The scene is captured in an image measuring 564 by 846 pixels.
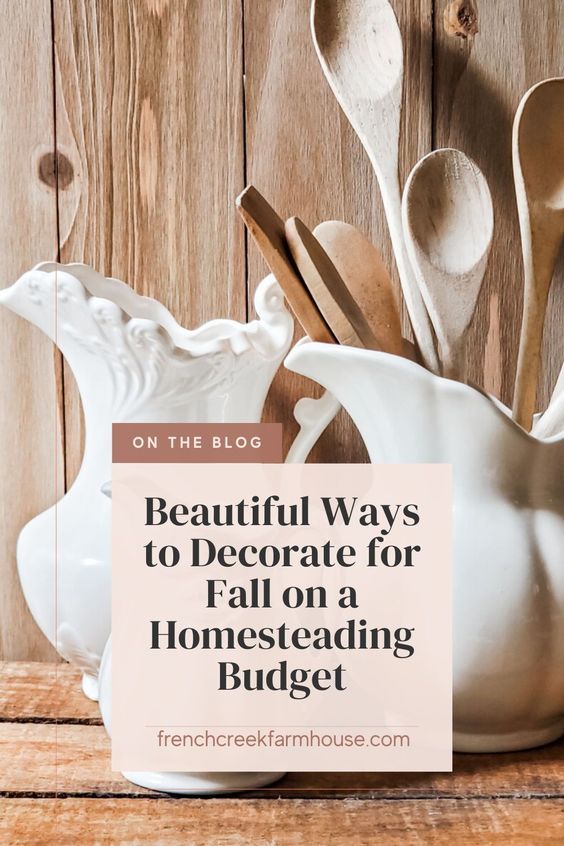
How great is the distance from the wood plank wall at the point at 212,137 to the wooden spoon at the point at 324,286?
0.15 m

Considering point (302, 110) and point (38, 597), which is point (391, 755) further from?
point (302, 110)

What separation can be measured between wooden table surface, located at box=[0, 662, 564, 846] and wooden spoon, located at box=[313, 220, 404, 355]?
0.70 ft

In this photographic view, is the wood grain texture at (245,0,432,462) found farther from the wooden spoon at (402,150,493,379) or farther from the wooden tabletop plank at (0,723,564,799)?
the wooden tabletop plank at (0,723,564,799)

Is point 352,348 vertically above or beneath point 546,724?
above

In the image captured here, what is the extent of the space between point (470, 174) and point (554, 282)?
130 millimetres

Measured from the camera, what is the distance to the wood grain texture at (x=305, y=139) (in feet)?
1.82

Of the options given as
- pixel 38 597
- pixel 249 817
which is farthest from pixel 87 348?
pixel 249 817

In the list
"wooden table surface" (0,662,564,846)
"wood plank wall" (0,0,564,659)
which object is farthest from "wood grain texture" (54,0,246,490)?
"wooden table surface" (0,662,564,846)

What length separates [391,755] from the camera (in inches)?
15.9

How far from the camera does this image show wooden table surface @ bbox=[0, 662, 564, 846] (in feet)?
1.15

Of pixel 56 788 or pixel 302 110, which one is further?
pixel 302 110

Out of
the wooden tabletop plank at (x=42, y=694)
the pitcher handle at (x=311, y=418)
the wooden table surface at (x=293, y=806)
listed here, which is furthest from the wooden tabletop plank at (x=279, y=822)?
the pitcher handle at (x=311, y=418)

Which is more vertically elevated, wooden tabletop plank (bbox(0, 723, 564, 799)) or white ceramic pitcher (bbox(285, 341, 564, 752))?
white ceramic pitcher (bbox(285, 341, 564, 752))

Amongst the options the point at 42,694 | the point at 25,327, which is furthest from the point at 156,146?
the point at 42,694
